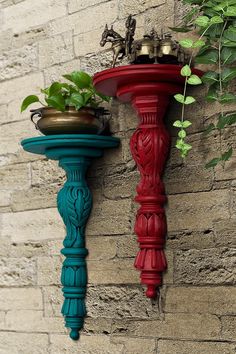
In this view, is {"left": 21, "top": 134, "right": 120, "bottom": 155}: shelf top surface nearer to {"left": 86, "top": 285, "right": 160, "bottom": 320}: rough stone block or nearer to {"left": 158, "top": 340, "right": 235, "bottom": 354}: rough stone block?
{"left": 86, "top": 285, "right": 160, "bottom": 320}: rough stone block

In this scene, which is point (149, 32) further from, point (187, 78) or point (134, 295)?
point (134, 295)

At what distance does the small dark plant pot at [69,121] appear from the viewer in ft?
9.27

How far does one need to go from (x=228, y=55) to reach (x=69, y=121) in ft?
2.09

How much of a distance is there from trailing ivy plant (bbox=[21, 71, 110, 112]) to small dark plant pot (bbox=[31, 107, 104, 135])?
0.7 inches

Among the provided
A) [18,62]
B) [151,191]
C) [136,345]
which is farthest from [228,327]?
[18,62]

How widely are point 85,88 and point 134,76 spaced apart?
0.36 metres

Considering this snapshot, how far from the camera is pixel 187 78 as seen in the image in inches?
101

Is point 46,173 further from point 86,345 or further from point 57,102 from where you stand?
point 86,345

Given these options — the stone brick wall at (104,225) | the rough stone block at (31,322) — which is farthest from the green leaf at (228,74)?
the rough stone block at (31,322)

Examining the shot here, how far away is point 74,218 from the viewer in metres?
2.93

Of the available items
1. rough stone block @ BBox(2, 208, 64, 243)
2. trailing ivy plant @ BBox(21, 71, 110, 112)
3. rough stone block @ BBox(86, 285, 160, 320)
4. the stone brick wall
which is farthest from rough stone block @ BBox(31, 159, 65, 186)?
rough stone block @ BBox(86, 285, 160, 320)

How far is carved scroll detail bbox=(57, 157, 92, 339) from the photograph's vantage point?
2.92 m

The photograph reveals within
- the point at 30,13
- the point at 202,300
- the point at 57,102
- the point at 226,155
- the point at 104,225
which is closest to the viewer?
the point at 226,155

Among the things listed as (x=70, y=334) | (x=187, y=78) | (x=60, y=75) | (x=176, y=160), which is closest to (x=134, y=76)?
(x=187, y=78)
